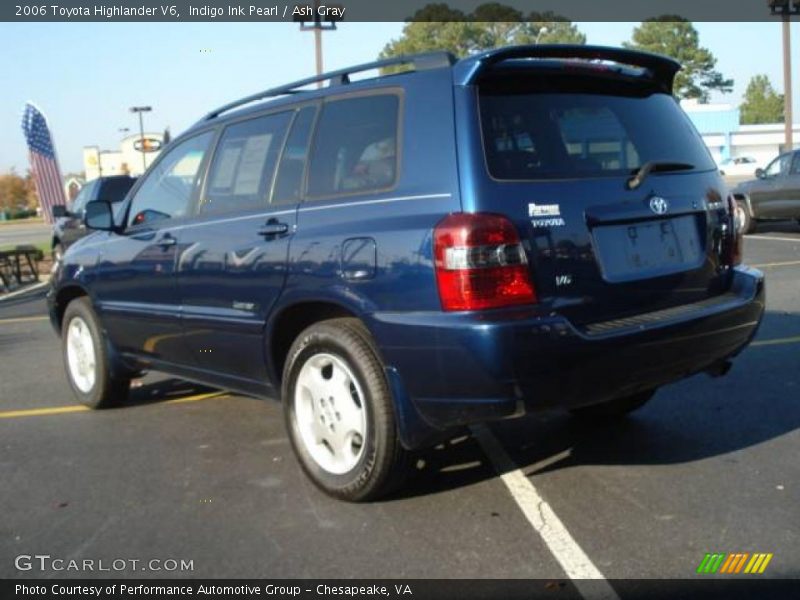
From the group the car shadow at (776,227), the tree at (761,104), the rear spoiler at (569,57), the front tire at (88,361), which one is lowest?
the car shadow at (776,227)

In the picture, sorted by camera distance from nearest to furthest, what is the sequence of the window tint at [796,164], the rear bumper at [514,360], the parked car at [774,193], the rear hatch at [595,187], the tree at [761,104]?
the rear bumper at [514,360] → the rear hatch at [595,187] → the parked car at [774,193] → the window tint at [796,164] → the tree at [761,104]

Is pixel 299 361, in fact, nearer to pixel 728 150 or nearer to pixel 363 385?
pixel 363 385

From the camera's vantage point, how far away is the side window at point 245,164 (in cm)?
438

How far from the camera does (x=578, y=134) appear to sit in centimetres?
372

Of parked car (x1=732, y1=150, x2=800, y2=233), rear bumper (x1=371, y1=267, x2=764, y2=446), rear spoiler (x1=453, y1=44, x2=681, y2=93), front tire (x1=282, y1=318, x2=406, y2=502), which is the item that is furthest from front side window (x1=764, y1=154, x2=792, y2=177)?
front tire (x1=282, y1=318, x2=406, y2=502)

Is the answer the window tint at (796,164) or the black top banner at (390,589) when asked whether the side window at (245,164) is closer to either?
the black top banner at (390,589)

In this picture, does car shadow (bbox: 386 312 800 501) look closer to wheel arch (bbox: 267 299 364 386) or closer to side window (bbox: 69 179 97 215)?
wheel arch (bbox: 267 299 364 386)

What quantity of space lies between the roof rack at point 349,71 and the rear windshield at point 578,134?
Result: 0.26 m

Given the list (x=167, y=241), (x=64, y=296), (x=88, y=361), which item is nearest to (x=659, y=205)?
(x=167, y=241)

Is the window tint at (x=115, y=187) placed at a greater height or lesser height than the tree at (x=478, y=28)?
lesser

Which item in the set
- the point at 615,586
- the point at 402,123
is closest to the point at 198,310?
the point at 402,123

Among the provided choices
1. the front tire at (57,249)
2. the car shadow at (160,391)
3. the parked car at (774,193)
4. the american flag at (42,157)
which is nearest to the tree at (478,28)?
the american flag at (42,157)

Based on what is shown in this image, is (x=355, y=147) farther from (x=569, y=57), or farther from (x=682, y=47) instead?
(x=682, y=47)

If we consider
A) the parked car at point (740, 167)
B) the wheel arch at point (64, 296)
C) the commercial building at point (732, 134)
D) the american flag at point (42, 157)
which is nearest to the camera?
the wheel arch at point (64, 296)
